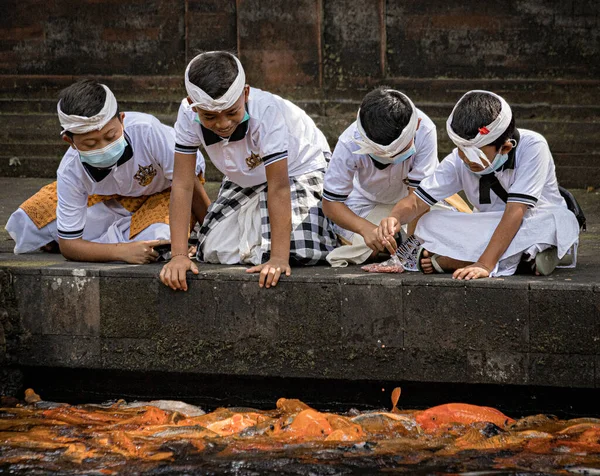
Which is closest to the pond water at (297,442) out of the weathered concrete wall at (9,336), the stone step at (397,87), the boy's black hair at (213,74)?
the weathered concrete wall at (9,336)

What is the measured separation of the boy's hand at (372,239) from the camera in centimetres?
487

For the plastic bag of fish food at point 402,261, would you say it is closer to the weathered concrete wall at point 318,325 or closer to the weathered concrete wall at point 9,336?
the weathered concrete wall at point 318,325

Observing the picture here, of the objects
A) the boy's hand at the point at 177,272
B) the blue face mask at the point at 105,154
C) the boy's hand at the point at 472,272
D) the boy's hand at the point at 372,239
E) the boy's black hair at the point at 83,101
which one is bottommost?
the boy's hand at the point at 177,272

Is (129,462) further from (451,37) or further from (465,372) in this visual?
(451,37)

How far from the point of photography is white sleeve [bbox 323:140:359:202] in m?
5.05

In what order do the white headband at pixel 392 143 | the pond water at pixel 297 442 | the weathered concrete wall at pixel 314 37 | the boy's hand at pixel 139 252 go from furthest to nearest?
the weathered concrete wall at pixel 314 37, the boy's hand at pixel 139 252, the white headband at pixel 392 143, the pond water at pixel 297 442

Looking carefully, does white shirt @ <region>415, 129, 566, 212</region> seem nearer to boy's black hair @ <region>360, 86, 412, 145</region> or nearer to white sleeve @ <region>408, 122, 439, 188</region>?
white sleeve @ <region>408, 122, 439, 188</region>

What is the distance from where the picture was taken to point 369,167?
16.9ft

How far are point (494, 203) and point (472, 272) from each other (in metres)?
0.48

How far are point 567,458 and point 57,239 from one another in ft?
10.1

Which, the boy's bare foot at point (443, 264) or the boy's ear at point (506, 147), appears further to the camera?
the boy's bare foot at point (443, 264)

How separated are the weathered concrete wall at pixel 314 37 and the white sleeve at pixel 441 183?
3574 millimetres

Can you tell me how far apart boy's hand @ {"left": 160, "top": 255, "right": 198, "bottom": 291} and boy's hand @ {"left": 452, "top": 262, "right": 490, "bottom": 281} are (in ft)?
4.16

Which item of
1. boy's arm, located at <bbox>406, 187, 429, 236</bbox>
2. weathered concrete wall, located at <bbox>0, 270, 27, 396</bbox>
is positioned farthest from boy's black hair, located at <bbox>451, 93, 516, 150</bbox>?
weathered concrete wall, located at <bbox>0, 270, 27, 396</bbox>
